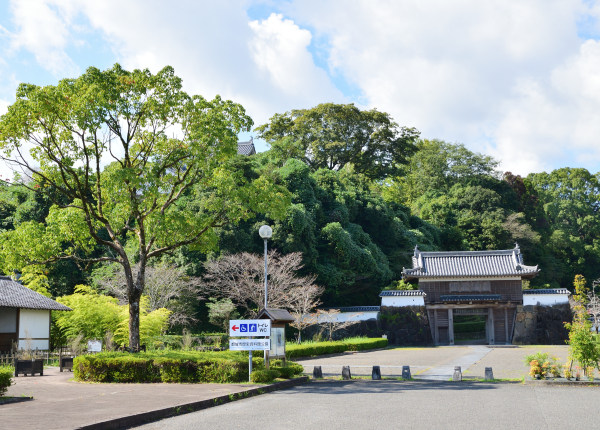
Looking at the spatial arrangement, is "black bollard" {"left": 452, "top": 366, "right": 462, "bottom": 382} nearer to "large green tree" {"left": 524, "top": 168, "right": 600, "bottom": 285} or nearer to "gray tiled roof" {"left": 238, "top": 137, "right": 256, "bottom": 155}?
"large green tree" {"left": 524, "top": 168, "right": 600, "bottom": 285}

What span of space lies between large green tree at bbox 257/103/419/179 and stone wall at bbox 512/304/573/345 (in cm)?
1820

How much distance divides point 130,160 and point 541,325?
27.5 m

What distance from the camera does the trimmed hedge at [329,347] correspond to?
71.9 feet

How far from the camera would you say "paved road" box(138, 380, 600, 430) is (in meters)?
7.60

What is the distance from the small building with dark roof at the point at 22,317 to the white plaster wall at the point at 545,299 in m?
26.4

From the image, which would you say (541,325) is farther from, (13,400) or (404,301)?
(13,400)

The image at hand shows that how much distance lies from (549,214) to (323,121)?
25.3 meters

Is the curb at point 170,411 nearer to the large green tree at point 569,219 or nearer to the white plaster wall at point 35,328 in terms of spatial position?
the white plaster wall at point 35,328

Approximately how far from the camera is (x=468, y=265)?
35.6 metres

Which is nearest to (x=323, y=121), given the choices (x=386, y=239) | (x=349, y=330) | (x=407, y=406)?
(x=386, y=239)

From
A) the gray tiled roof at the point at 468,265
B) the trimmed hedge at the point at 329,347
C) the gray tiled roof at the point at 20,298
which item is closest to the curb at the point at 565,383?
the trimmed hedge at the point at 329,347

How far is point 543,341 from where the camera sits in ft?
110

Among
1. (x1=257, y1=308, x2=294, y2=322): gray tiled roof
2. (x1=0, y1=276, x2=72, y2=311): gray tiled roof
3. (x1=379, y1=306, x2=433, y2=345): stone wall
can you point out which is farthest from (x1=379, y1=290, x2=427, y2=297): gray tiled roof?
(x1=257, y1=308, x2=294, y2=322): gray tiled roof

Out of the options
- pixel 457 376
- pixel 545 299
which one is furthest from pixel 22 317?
pixel 545 299
